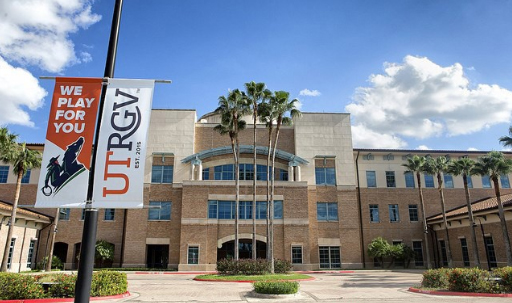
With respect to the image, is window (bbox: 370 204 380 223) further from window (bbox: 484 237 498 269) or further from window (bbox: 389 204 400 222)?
window (bbox: 484 237 498 269)

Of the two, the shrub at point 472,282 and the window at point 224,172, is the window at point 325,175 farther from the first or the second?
the shrub at point 472,282

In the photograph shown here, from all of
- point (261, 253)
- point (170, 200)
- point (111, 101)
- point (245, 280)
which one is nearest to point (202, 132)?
point (170, 200)

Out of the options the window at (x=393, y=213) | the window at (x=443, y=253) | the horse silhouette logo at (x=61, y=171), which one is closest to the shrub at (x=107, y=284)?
the horse silhouette logo at (x=61, y=171)

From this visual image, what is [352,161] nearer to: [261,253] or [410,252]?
[410,252]

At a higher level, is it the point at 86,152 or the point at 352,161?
the point at 352,161

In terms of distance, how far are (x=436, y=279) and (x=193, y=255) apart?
76.9ft

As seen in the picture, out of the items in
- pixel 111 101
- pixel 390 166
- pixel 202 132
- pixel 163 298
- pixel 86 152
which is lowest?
pixel 163 298

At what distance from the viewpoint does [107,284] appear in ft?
52.1

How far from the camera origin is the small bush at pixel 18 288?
1428cm

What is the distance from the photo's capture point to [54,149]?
6.18 m

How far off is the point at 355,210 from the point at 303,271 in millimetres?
8922

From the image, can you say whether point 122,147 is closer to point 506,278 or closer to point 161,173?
point 506,278

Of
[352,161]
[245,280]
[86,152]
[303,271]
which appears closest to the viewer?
[86,152]

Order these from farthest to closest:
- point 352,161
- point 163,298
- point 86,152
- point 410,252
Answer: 1. point 352,161
2. point 410,252
3. point 163,298
4. point 86,152
